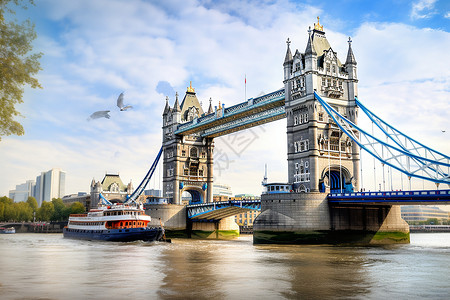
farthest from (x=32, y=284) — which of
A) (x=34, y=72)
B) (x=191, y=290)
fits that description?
(x=34, y=72)

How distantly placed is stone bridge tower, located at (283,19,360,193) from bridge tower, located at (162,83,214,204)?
29.6m

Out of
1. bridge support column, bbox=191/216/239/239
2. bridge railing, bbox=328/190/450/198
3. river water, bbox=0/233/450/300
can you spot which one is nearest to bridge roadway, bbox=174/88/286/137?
bridge support column, bbox=191/216/239/239

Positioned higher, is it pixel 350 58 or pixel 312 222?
pixel 350 58

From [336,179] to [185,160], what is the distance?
3456cm

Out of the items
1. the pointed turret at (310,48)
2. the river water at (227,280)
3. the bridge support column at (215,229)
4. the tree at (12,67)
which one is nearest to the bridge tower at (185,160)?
the bridge support column at (215,229)

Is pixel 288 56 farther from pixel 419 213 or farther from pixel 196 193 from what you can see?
pixel 419 213

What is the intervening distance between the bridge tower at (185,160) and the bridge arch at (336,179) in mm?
32209

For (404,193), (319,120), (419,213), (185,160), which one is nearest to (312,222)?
(404,193)

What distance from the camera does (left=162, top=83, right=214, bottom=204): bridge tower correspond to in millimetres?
84750

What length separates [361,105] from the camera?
189 ft

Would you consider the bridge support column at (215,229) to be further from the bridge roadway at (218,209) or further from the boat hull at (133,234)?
the boat hull at (133,234)

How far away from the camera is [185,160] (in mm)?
85750

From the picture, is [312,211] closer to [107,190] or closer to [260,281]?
[260,281]

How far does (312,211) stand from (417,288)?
3079cm
